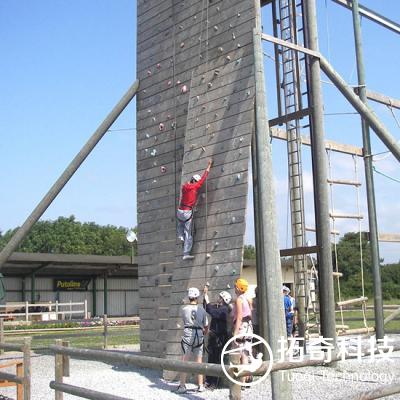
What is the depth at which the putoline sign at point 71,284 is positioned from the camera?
40125 millimetres

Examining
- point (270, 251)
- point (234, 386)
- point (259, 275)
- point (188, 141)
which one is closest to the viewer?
point (234, 386)

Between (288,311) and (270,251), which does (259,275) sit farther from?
(270,251)

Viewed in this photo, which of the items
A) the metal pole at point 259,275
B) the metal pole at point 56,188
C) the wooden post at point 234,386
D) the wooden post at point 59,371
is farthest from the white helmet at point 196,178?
the wooden post at point 234,386

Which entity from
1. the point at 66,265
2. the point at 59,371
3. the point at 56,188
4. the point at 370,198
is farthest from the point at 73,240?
the point at 59,371

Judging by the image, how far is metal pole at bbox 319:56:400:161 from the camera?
820cm

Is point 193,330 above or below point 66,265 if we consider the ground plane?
below

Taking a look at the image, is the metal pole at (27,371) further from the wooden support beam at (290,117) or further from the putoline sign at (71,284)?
the putoline sign at (71,284)

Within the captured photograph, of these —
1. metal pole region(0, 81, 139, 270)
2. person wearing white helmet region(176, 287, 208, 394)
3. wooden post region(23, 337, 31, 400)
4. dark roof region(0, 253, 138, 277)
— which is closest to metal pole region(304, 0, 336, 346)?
person wearing white helmet region(176, 287, 208, 394)

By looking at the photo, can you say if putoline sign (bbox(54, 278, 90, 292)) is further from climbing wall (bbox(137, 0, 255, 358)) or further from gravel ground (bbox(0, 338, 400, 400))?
gravel ground (bbox(0, 338, 400, 400))

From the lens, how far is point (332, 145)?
1242 centimetres

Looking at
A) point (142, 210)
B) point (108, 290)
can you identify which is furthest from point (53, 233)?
point (142, 210)

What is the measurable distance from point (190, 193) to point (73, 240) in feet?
219

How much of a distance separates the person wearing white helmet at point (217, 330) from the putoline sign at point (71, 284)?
107 feet

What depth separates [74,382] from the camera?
9.91 meters
